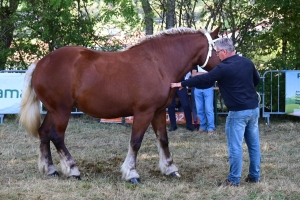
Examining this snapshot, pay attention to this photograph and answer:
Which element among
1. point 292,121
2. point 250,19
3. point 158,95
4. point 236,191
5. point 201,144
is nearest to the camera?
point 236,191

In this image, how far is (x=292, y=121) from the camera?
11.7m

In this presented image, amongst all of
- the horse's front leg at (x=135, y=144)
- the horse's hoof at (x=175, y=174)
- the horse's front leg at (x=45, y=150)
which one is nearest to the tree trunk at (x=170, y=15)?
the horse's front leg at (x=45, y=150)

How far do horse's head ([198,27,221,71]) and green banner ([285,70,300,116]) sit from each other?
556 centimetres

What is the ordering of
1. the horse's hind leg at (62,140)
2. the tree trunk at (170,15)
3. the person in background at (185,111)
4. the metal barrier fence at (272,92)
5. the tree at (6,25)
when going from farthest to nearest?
the tree at (6,25) → the tree trunk at (170,15) → the metal barrier fence at (272,92) → the person in background at (185,111) → the horse's hind leg at (62,140)

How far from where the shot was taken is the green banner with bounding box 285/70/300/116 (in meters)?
11.2

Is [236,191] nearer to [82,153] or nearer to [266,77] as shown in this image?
[82,153]

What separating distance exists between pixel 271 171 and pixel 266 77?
5712 millimetres

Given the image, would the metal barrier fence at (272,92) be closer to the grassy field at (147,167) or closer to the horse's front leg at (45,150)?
the grassy field at (147,167)

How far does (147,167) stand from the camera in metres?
6.98

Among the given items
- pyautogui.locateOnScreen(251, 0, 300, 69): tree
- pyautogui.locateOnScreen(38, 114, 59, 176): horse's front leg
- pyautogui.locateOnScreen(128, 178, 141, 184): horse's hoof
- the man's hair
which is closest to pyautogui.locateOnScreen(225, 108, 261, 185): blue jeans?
the man's hair

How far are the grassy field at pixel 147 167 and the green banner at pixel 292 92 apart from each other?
632 mm

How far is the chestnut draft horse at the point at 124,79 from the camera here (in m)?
6.03

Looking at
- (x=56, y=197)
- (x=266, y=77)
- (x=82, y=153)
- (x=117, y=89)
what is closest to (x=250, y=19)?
(x=266, y=77)

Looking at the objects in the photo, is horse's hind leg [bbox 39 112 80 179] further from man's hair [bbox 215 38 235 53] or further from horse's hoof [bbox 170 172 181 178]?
man's hair [bbox 215 38 235 53]
